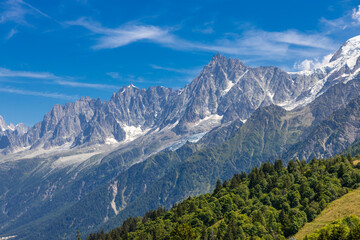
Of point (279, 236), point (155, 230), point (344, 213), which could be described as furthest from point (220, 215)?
point (344, 213)

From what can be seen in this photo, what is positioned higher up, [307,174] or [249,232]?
[307,174]

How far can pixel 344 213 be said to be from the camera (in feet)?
440

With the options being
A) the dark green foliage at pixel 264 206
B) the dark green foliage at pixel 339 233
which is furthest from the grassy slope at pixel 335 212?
the dark green foliage at pixel 339 233

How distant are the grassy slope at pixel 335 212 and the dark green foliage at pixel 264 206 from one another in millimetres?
2621

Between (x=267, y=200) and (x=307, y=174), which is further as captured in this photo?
(x=307, y=174)

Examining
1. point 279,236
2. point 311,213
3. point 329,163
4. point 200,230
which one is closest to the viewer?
point 279,236

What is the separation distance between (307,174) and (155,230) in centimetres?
7843

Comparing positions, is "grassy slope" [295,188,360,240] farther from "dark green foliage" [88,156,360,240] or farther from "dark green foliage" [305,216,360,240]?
"dark green foliage" [305,216,360,240]

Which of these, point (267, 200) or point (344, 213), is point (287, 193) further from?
point (344, 213)

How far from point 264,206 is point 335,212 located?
28.4 meters

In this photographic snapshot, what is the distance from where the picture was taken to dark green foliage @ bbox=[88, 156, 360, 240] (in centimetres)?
13975

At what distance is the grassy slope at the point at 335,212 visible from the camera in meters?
132

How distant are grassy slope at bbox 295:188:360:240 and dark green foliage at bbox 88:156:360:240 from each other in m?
2.62

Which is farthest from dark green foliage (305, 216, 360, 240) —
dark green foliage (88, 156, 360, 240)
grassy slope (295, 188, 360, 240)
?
dark green foliage (88, 156, 360, 240)
